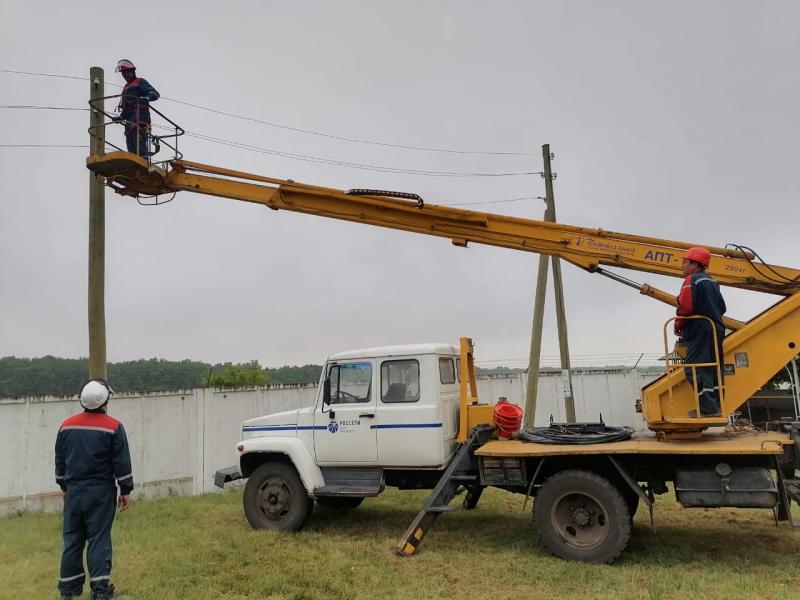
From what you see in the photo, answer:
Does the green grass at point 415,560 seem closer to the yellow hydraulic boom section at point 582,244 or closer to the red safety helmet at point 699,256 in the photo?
the yellow hydraulic boom section at point 582,244

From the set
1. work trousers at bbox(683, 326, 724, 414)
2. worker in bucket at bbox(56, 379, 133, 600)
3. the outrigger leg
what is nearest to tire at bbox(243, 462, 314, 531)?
the outrigger leg

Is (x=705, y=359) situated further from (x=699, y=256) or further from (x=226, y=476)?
(x=226, y=476)

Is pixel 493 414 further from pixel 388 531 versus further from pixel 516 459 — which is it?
pixel 388 531

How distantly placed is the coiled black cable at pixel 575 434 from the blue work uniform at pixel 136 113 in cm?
643

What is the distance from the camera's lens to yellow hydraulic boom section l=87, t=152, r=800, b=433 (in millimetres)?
6109

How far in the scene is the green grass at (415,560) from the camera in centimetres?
526

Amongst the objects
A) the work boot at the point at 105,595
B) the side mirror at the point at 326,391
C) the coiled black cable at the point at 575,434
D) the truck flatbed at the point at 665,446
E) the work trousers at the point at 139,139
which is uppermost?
the work trousers at the point at 139,139

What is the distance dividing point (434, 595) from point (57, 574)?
3.99 meters

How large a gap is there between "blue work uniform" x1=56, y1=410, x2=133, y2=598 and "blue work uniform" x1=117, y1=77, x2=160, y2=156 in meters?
4.23

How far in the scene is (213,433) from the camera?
11219mm

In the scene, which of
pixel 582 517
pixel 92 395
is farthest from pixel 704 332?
pixel 92 395

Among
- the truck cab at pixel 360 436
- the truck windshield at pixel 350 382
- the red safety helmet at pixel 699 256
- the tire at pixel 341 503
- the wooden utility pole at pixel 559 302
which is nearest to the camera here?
the red safety helmet at pixel 699 256

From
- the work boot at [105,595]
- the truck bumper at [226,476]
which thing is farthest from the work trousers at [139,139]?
→ the work boot at [105,595]

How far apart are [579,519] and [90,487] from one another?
→ 191 inches
